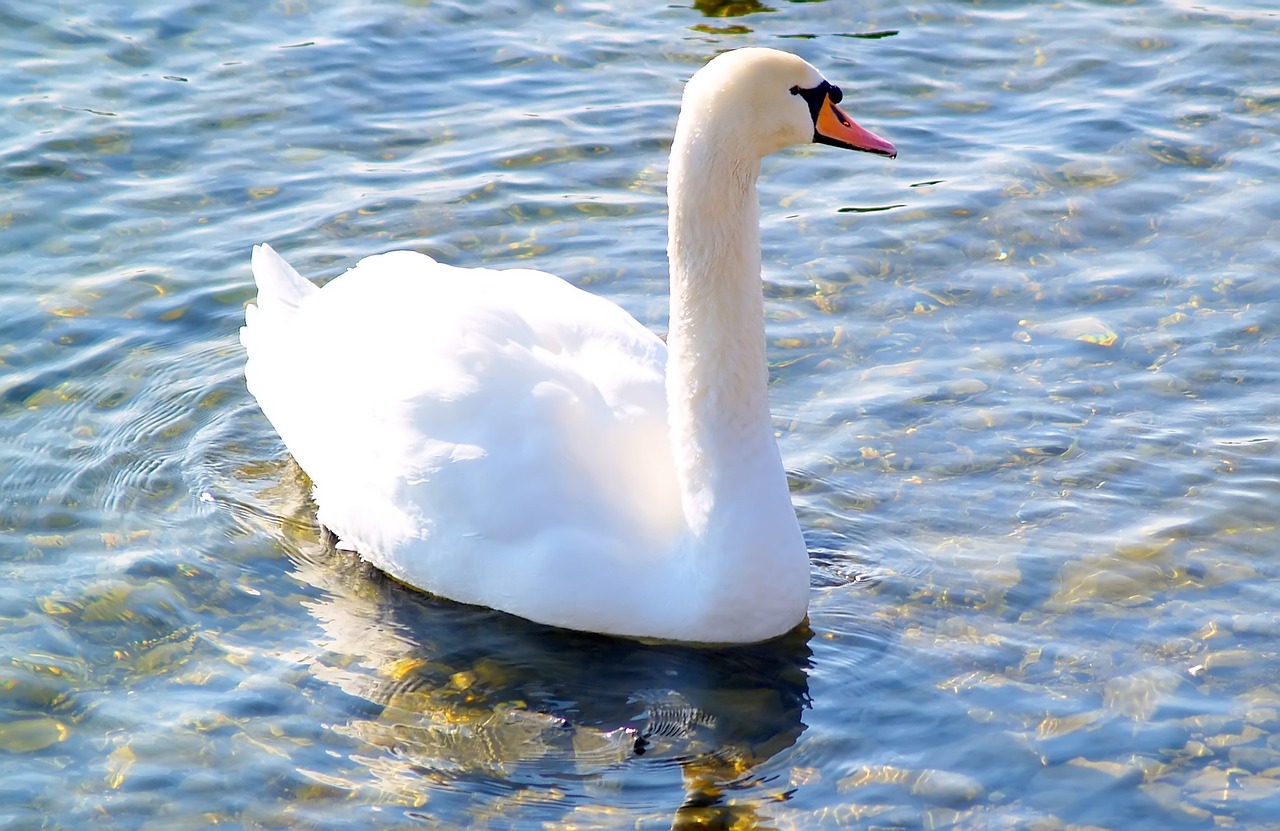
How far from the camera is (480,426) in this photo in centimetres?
683

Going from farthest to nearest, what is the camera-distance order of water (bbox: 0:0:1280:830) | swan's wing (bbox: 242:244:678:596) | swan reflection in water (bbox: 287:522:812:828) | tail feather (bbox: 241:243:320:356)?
1. tail feather (bbox: 241:243:320:356)
2. swan's wing (bbox: 242:244:678:596)
3. water (bbox: 0:0:1280:830)
4. swan reflection in water (bbox: 287:522:812:828)

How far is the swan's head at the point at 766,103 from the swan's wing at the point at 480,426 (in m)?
1.20

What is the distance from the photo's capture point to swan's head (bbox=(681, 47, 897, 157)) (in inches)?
251

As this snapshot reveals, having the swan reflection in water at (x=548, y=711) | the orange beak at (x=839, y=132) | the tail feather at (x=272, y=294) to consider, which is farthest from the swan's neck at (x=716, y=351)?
the tail feather at (x=272, y=294)

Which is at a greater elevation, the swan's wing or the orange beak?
the orange beak

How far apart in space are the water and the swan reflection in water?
0.7 inches

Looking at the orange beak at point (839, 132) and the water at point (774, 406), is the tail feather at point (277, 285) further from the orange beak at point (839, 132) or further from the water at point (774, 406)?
the orange beak at point (839, 132)

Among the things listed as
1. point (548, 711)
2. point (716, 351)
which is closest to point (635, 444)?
point (716, 351)

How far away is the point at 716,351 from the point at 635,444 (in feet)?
1.78

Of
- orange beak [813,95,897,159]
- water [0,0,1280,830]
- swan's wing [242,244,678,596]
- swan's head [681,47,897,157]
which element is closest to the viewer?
water [0,0,1280,830]

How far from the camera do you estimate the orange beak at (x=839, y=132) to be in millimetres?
6523

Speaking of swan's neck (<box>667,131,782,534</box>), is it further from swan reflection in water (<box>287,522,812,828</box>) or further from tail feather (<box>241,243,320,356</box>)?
tail feather (<box>241,243,320,356</box>)

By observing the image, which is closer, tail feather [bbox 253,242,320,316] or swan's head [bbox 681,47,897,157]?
swan's head [bbox 681,47,897,157]

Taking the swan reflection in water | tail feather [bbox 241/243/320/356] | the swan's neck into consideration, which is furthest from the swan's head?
tail feather [bbox 241/243/320/356]
